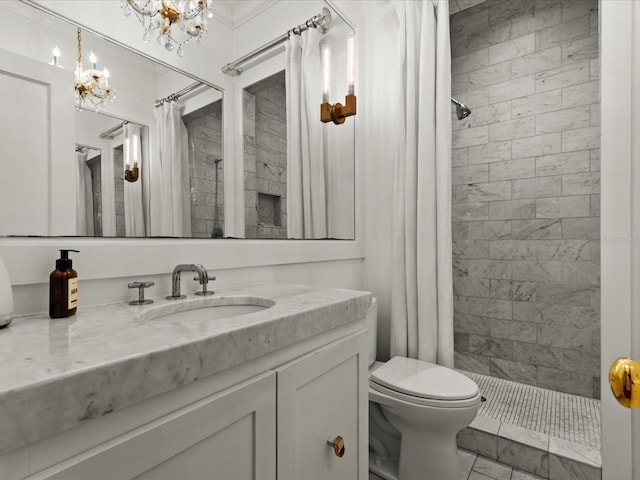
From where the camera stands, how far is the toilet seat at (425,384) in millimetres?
1303

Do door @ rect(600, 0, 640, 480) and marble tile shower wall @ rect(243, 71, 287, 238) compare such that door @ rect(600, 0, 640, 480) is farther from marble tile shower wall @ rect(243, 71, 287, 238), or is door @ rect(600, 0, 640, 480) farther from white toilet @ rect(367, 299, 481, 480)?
marble tile shower wall @ rect(243, 71, 287, 238)

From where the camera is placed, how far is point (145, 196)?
1.07 meters

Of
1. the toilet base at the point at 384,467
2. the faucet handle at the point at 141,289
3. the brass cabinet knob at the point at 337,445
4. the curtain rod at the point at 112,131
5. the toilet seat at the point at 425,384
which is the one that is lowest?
the toilet base at the point at 384,467

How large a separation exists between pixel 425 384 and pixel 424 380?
1.6 inches

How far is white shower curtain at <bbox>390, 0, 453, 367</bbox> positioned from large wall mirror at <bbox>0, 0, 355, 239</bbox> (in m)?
0.57

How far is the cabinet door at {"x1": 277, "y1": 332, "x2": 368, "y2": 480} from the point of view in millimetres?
746

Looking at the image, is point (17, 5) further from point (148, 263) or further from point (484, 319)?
point (484, 319)

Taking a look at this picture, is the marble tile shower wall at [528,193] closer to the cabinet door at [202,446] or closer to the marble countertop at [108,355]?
the marble countertop at [108,355]

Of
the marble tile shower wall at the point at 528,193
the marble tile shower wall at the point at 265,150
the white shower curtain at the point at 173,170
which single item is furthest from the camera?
the marble tile shower wall at the point at 528,193

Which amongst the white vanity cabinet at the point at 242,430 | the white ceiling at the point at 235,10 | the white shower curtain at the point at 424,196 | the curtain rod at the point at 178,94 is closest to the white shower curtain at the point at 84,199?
the curtain rod at the point at 178,94

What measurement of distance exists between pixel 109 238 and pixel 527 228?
2513mm

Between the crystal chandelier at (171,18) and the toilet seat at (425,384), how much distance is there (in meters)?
1.48

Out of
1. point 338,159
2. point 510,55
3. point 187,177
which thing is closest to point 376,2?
point 338,159

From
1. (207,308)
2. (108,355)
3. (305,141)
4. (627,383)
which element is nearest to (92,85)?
(207,308)
